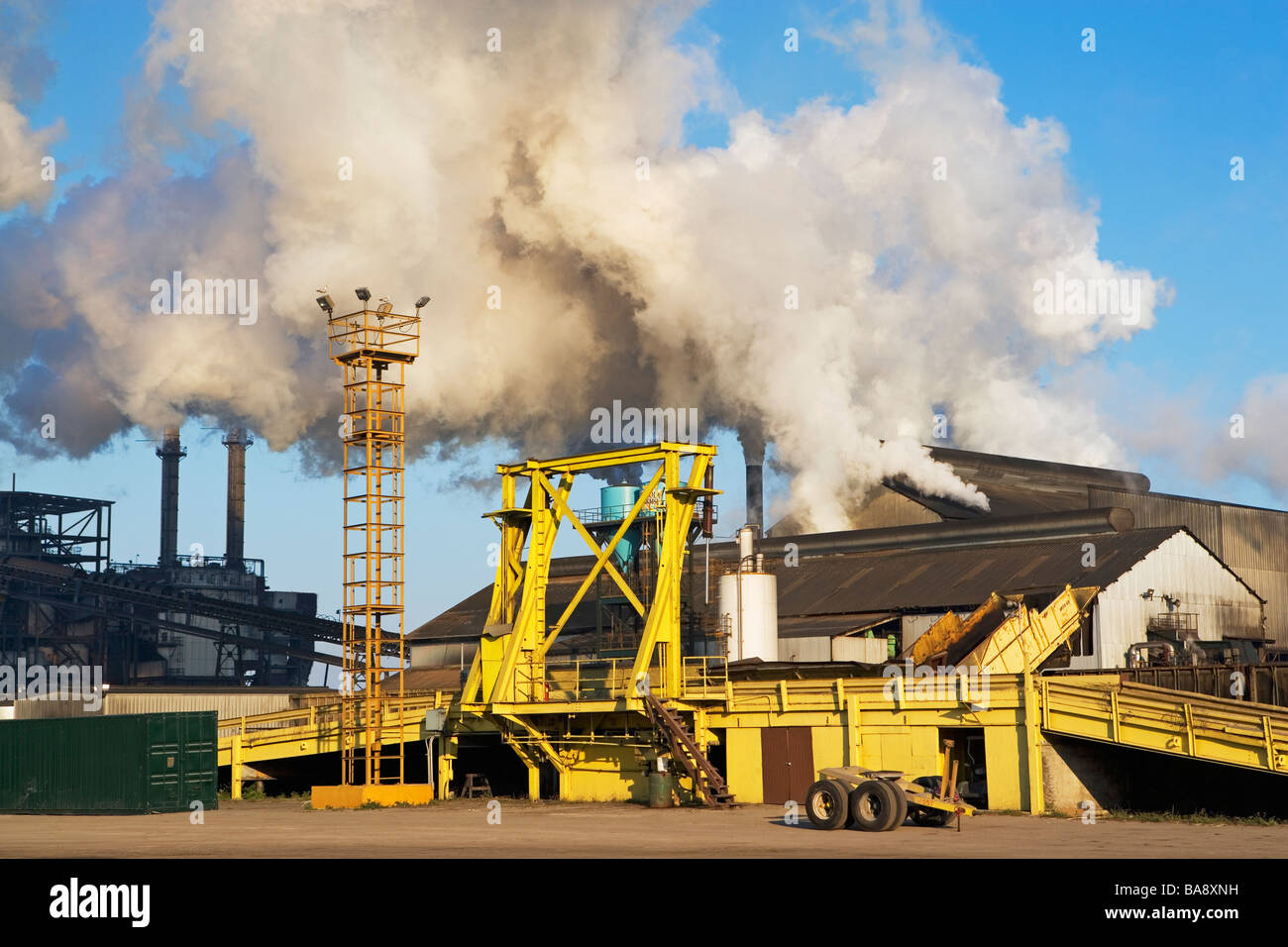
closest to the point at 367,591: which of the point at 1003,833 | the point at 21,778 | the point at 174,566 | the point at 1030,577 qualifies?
the point at 21,778

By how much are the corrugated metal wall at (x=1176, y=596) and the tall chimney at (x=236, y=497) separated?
71602 mm

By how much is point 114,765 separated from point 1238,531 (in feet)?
175

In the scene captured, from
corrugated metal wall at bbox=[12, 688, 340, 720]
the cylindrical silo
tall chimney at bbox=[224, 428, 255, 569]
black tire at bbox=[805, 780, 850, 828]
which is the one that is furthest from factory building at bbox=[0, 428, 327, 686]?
black tire at bbox=[805, 780, 850, 828]

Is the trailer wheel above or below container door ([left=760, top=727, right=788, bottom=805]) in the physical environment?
below

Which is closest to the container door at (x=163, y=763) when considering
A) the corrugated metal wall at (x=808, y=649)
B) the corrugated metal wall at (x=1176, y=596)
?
the corrugated metal wall at (x=808, y=649)

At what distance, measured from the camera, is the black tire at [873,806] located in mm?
27328

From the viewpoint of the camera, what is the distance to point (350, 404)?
4012 cm

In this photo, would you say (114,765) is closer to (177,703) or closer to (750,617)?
(177,703)

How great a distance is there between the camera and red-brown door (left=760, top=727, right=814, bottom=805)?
3616 centimetres

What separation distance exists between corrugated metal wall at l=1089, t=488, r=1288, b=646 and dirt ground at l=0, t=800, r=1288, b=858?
36.3 m

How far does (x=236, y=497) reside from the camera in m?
108

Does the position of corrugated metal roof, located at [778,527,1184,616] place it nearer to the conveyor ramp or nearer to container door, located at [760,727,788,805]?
container door, located at [760,727,788,805]

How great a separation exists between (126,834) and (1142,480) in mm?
66357

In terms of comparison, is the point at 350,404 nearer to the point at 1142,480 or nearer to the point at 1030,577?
the point at 1030,577
